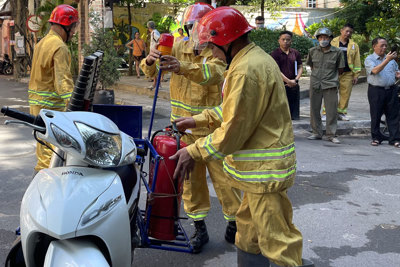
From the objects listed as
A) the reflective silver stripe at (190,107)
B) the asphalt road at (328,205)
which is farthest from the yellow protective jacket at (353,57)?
the reflective silver stripe at (190,107)

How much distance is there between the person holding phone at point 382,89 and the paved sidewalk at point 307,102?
3.88 ft

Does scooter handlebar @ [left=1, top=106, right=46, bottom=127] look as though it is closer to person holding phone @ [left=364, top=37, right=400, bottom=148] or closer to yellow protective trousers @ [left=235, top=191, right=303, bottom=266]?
yellow protective trousers @ [left=235, top=191, right=303, bottom=266]

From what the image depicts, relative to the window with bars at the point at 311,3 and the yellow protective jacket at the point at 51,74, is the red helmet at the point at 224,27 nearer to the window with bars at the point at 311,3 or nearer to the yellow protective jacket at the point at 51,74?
the yellow protective jacket at the point at 51,74

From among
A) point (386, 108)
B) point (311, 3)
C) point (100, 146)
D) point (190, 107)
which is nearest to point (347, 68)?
point (386, 108)

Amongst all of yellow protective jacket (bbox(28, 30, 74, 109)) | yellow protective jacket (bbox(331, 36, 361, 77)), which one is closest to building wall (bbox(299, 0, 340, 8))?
yellow protective jacket (bbox(331, 36, 361, 77))

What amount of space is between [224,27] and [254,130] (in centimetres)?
63

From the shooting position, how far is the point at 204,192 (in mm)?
4406

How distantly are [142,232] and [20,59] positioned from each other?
17.9 meters

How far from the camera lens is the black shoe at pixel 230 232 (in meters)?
4.39

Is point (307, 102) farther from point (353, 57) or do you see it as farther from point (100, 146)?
point (100, 146)

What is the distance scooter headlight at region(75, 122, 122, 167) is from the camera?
2.65m

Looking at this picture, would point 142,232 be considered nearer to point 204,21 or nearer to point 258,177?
point 258,177

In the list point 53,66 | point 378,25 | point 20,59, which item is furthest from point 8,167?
point 20,59

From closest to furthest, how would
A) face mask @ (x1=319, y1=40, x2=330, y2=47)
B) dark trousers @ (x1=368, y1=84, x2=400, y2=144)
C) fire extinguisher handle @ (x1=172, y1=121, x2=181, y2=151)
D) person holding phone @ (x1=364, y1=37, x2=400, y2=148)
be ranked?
fire extinguisher handle @ (x1=172, y1=121, x2=181, y2=151)
person holding phone @ (x1=364, y1=37, x2=400, y2=148)
dark trousers @ (x1=368, y1=84, x2=400, y2=144)
face mask @ (x1=319, y1=40, x2=330, y2=47)
